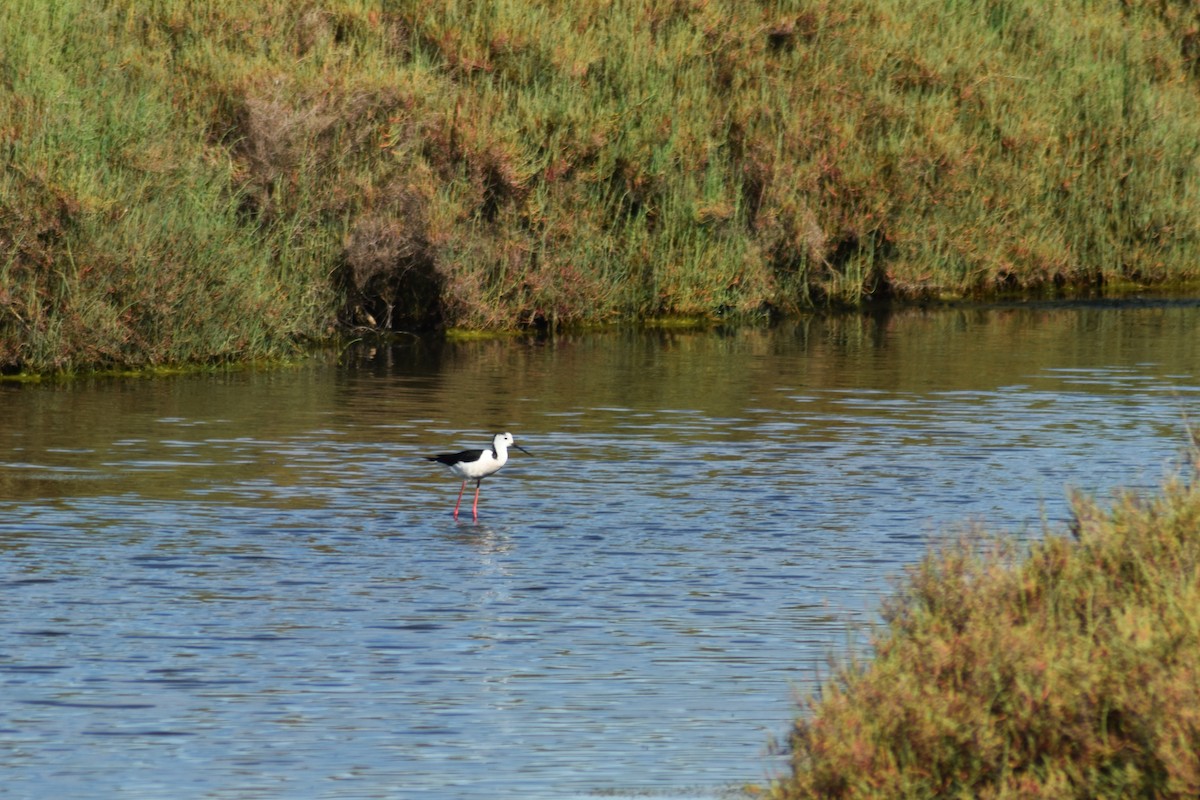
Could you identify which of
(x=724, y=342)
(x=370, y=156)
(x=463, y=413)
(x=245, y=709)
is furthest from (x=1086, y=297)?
(x=245, y=709)

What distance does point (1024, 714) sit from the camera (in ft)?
21.3

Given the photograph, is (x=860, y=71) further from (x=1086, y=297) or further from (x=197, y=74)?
(x=197, y=74)

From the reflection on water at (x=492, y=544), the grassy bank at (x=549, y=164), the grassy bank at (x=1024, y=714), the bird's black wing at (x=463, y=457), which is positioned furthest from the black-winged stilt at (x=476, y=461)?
the grassy bank at (x=1024, y=714)

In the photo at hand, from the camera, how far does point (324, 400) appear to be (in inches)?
824

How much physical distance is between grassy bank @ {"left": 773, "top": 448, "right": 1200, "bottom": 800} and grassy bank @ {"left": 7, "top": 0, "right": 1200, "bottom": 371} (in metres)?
15.8

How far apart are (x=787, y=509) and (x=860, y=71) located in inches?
748

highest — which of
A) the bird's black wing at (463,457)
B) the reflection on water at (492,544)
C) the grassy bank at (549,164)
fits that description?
the grassy bank at (549,164)

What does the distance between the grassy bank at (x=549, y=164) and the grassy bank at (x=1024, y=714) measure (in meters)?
15.8

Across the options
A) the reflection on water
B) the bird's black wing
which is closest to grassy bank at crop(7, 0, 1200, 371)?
the reflection on water

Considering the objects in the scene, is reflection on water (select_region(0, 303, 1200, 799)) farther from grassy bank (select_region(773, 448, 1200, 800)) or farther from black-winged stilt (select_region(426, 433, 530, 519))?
grassy bank (select_region(773, 448, 1200, 800))

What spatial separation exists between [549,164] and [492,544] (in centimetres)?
1486

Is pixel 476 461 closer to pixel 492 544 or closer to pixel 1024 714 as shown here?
pixel 492 544

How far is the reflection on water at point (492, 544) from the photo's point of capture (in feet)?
27.8

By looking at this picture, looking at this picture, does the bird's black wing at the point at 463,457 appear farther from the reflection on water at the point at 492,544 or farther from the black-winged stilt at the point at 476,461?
the reflection on water at the point at 492,544
